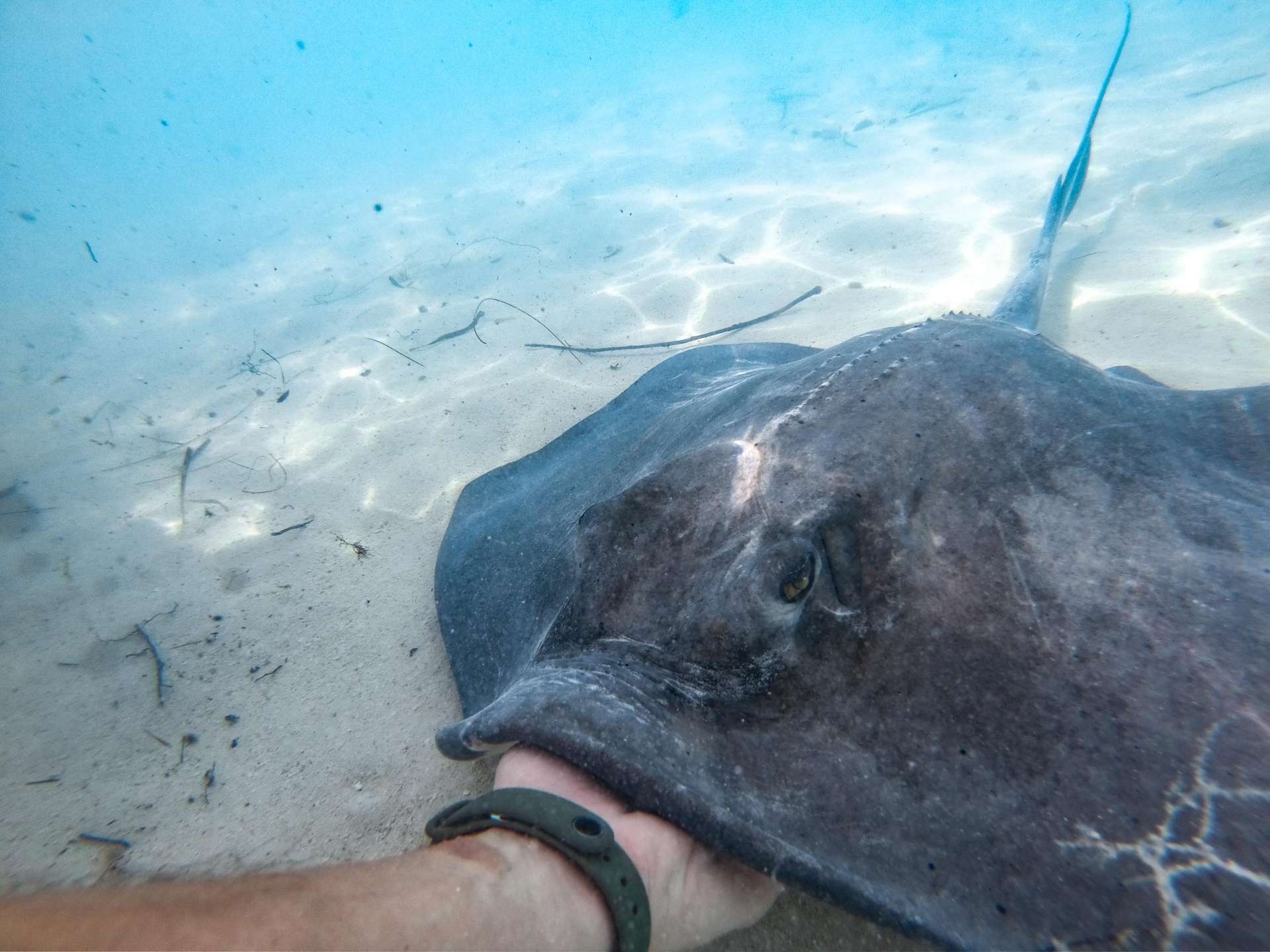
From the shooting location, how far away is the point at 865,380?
9.48 feet

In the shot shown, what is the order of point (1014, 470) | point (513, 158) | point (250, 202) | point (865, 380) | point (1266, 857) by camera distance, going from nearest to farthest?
1. point (1266, 857)
2. point (1014, 470)
3. point (865, 380)
4. point (513, 158)
5. point (250, 202)

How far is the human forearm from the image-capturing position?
1266 millimetres

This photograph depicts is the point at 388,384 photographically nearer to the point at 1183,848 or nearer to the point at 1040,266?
the point at 1040,266

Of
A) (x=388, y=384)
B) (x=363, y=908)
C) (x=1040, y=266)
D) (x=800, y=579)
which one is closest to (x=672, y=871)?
(x=363, y=908)

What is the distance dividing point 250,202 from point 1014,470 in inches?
1482

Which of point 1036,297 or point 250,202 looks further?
point 250,202

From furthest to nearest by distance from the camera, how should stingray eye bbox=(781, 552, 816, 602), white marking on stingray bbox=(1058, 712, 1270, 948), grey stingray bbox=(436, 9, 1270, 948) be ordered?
stingray eye bbox=(781, 552, 816, 602)
grey stingray bbox=(436, 9, 1270, 948)
white marking on stingray bbox=(1058, 712, 1270, 948)

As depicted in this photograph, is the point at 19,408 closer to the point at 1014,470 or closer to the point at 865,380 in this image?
the point at 865,380

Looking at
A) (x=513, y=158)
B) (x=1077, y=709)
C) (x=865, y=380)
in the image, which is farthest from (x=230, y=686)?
(x=513, y=158)

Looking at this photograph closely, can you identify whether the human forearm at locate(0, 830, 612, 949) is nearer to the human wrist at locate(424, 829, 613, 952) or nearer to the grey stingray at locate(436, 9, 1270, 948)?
the human wrist at locate(424, 829, 613, 952)

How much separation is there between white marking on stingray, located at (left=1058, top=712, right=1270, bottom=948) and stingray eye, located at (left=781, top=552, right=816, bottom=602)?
1.05 m

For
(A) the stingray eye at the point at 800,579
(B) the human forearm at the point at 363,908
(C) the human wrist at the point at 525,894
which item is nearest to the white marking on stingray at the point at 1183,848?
(A) the stingray eye at the point at 800,579

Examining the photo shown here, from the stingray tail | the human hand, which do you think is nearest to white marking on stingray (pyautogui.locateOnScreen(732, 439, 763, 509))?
the human hand

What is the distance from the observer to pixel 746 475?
8.64ft
